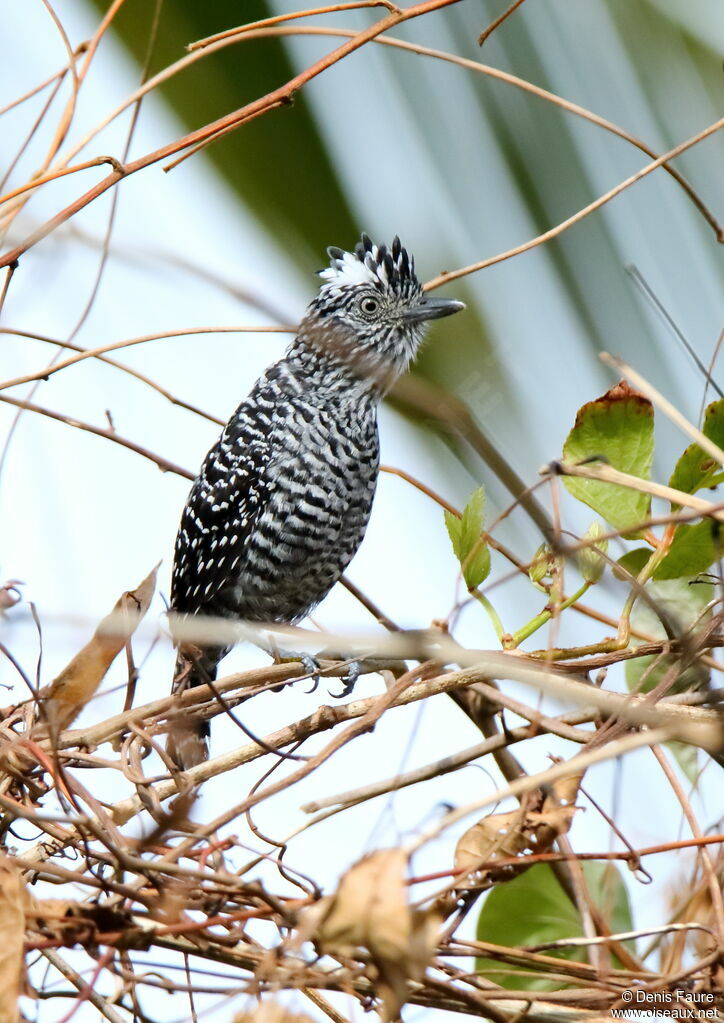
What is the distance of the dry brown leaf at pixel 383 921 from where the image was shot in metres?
1.11

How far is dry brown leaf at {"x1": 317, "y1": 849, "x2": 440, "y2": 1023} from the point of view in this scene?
1105mm

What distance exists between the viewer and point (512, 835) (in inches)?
63.2

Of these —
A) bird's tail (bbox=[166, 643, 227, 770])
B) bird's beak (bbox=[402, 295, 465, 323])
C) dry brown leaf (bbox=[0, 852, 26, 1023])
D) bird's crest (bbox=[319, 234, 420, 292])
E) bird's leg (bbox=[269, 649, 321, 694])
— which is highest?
bird's crest (bbox=[319, 234, 420, 292])

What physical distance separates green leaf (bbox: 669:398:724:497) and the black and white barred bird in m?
1.87

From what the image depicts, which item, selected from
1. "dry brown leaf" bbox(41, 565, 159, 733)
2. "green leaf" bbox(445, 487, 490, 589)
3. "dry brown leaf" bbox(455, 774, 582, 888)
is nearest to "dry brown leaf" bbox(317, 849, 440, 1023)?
"dry brown leaf" bbox(455, 774, 582, 888)

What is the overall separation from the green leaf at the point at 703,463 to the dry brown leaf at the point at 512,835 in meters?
0.49

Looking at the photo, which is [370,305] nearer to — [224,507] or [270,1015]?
[224,507]

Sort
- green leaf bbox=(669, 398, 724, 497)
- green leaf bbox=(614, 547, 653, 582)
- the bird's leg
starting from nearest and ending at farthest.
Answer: green leaf bbox=(669, 398, 724, 497) → green leaf bbox=(614, 547, 653, 582) → the bird's leg

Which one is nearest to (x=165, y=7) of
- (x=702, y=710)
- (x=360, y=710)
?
(x=360, y=710)

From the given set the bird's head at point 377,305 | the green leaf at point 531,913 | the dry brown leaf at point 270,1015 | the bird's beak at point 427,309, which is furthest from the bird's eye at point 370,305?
the dry brown leaf at point 270,1015

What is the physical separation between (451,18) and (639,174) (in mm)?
533

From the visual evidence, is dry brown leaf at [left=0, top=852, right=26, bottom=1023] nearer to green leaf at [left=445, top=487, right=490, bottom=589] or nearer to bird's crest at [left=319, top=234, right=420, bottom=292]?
green leaf at [left=445, top=487, right=490, bottom=589]

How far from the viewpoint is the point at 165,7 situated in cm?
208

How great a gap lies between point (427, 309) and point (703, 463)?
205 centimetres
